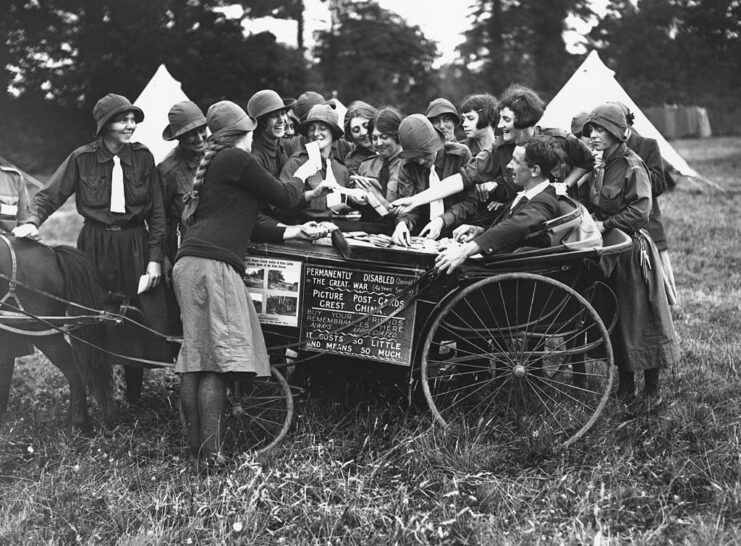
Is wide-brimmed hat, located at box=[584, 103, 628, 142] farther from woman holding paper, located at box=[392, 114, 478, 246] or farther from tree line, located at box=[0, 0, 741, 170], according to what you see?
tree line, located at box=[0, 0, 741, 170]

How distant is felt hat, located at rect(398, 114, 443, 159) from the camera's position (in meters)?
5.11

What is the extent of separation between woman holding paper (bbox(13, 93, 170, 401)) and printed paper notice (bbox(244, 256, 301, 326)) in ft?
3.26

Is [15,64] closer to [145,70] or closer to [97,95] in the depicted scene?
[97,95]

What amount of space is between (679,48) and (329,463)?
2798cm

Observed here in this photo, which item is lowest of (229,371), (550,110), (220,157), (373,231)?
(229,371)

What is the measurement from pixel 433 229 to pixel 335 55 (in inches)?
986

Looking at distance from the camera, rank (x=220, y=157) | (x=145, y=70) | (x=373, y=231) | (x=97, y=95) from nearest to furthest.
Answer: (x=220, y=157) → (x=373, y=231) → (x=97, y=95) → (x=145, y=70)

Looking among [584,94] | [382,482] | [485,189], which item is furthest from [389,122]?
[584,94]

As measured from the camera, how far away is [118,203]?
5426mm

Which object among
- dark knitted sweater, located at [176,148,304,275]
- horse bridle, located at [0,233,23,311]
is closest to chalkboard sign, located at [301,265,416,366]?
dark knitted sweater, located at [176,148,304,275]

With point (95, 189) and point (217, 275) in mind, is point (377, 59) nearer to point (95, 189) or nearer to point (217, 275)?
point (95, 189)

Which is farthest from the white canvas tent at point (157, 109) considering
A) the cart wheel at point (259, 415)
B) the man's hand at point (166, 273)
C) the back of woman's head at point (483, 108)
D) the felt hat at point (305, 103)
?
the cart wheel at point (259, 415)

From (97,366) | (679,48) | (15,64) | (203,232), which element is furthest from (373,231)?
(679,48)

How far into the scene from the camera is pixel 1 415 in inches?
212
